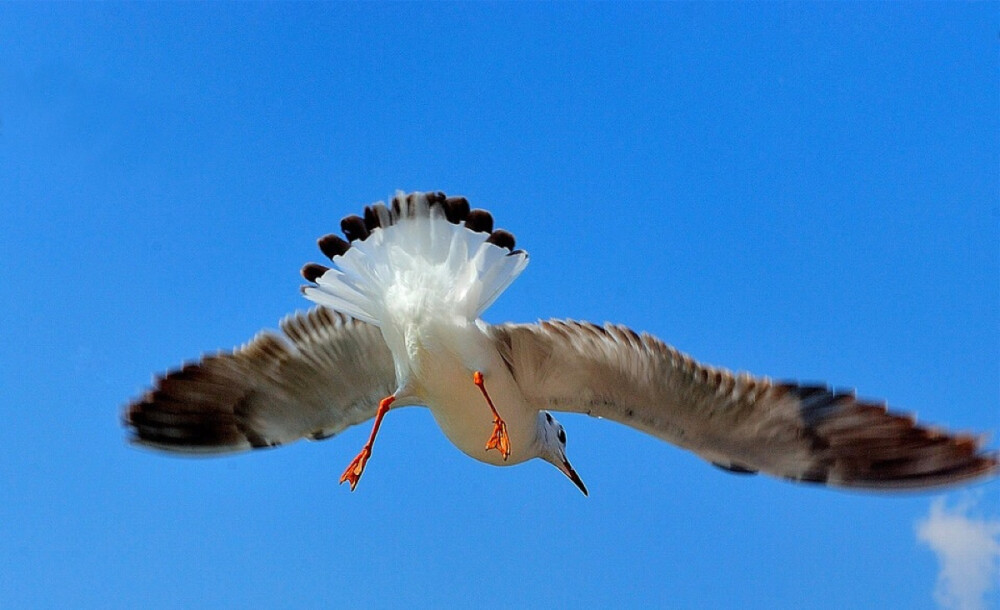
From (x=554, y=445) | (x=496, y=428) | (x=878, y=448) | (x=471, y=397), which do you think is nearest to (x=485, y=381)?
(x=471, y=397)

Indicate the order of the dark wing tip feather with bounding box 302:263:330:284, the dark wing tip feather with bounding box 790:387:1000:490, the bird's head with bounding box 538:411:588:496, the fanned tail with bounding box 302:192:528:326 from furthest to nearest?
the bird's head with bounding box 538:411:588:496 → the dark wing tip feather with bounding box 302:263:330:284 → the fanned tail with bounding box 302:192:528:326 → the dark wing tip feather with bounding box 790:387:1000:490

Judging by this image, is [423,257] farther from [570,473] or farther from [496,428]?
[570,473]

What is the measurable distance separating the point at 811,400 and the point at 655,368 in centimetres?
85

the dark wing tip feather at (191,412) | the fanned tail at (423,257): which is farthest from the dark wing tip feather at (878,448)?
the dark wing tip feather at (191,412)

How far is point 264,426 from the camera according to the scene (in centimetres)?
692

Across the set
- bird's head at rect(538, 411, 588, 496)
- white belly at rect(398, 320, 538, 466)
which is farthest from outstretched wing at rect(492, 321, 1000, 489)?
bird's head at rect(538, 411, 588, 496)

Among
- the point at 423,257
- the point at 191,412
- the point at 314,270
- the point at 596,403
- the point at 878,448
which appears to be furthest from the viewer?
the point at 191,412

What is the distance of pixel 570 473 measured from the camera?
7066mm

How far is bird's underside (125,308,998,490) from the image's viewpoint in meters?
5.24

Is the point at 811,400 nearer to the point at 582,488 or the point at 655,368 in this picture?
the point at 655,368

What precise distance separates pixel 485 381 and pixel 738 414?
144cm

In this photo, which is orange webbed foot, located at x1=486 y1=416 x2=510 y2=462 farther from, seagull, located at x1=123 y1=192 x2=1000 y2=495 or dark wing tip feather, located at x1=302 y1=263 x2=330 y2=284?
dark wing tip feather, located at x1=302 y1=263 x2=330 y2=284

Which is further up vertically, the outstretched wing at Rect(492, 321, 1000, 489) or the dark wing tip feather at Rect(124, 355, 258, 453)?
the dark wing tip feather at Rect(124, 355, 258, 453)

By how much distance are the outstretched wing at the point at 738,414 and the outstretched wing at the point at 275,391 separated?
1327 millimetres
